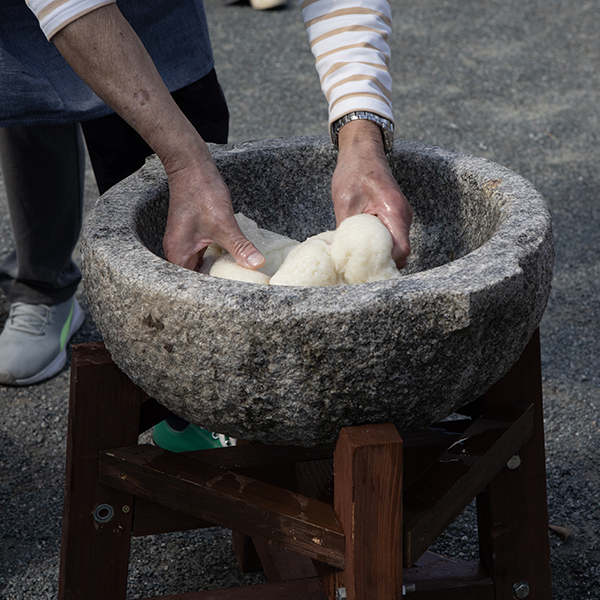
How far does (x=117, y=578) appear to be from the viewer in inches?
50.8

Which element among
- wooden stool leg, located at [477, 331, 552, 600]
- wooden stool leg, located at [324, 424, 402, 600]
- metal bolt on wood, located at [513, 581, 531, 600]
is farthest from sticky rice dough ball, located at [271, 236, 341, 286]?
metal bolt on wood, located at [513, 581, 531, 600]

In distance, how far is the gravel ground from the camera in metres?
1.74

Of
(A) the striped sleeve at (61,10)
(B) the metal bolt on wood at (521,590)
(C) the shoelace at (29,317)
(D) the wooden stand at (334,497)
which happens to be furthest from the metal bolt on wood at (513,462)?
(C) the shoelace at (29,317)

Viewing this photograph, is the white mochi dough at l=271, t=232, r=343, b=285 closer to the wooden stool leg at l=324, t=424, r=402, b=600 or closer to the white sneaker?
the wooden stool leg at l=324, t=424, r=402, b=600

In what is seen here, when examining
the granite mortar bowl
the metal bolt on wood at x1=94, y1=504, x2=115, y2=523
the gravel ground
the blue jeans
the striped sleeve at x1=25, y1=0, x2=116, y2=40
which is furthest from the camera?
the blue jeans

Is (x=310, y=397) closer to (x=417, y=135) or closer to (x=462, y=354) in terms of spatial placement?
(x=462, y=354)

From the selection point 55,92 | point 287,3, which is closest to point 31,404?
point 55,92

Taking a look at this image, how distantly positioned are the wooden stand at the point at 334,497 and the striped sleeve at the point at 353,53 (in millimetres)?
568

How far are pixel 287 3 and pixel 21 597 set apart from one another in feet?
17.9

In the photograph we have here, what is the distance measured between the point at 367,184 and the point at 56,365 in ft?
4.96

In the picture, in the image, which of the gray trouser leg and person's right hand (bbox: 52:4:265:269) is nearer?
person's right hand (bbox: 52:4:265:269)

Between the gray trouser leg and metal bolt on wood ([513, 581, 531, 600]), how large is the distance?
1671 mm

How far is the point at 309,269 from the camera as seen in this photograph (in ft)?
3.87

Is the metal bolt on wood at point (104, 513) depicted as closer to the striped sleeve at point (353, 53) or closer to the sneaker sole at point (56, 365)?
the striped sleeve at point (353, 53)
